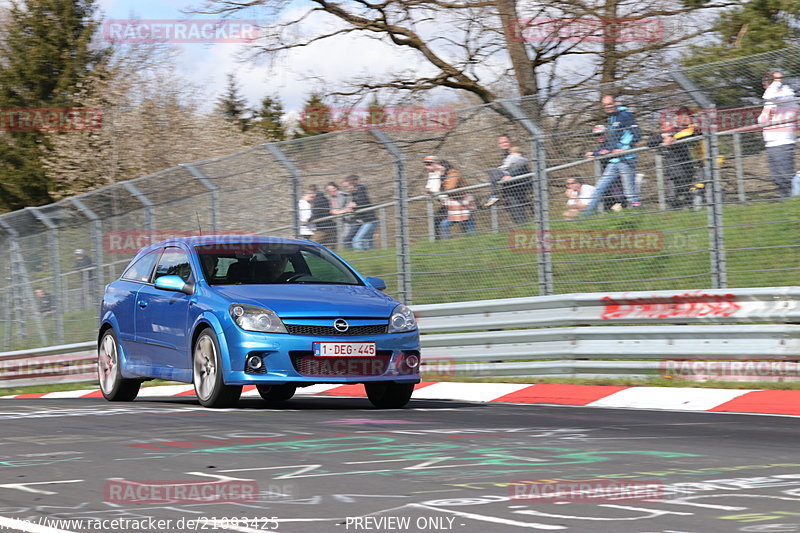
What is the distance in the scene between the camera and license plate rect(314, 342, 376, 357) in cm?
1010

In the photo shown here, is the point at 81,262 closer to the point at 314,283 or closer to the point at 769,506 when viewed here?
the point at 314,283

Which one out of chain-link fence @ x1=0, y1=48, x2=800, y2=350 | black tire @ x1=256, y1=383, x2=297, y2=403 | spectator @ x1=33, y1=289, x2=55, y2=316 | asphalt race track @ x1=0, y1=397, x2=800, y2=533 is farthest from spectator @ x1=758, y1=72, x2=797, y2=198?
spectator @ x1=33, y1=289, x2=55, y2=316

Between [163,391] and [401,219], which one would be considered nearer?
[401,219]

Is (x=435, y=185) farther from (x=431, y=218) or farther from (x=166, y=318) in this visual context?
(x=166, y=318)

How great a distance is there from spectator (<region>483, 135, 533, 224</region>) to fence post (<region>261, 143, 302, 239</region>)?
299cm

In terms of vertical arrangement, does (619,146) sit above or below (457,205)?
above

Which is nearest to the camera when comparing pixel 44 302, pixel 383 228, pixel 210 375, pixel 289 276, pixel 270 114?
pixel 210 375

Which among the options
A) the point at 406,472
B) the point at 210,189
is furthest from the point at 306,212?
the point at 406,472

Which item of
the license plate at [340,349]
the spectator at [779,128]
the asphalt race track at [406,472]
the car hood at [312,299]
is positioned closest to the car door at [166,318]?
the car hood at [312,299]

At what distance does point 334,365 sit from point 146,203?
29.7 feet

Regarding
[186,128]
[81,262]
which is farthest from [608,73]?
[186,128]

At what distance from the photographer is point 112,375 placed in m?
12.6

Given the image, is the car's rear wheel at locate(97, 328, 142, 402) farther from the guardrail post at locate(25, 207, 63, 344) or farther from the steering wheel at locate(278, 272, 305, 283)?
the guardrail post at locate(25, 207, 63, 344)

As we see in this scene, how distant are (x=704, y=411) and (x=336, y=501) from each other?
17.5 feet
